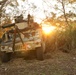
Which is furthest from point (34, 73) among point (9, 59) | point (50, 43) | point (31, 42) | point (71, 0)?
point (71, 0)

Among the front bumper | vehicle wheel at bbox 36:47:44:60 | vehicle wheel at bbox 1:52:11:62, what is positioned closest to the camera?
the front bumper

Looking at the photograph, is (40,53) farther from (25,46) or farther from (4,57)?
(4,57)

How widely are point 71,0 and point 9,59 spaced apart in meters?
11.1

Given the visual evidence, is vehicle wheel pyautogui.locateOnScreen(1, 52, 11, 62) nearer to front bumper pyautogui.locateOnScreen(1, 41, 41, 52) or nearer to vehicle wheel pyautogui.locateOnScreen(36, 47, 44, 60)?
front bumper pyautogui.locateOnScreen(1, 41, 41, 52)

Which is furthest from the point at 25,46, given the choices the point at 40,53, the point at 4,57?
the point at 4,57

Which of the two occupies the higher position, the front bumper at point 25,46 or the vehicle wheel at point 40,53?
the front bumper at point 25,46

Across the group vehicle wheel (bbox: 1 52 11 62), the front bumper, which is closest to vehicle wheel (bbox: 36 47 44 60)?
the front bumper

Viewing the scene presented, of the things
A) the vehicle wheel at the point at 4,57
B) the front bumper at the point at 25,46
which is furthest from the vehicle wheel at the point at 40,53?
the vehicle wheel at the point at 4,57

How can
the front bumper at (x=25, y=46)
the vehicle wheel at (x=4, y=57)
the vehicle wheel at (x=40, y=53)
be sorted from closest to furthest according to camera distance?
the front bumper at (x=25, y=46)
the vehicle wheel at (x=40, y=53)
the vehicle wheel at (x=4, y=57)

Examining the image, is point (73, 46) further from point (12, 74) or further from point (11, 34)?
point (12, 74)

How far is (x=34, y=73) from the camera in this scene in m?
7.38

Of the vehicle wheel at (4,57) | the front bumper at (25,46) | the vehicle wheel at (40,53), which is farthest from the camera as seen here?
the vehicle wheel at (4,57)

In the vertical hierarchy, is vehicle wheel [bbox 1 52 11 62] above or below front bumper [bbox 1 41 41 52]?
below

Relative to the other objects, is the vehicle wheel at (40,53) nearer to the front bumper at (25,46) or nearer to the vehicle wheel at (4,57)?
the front bumper at (25,46)
